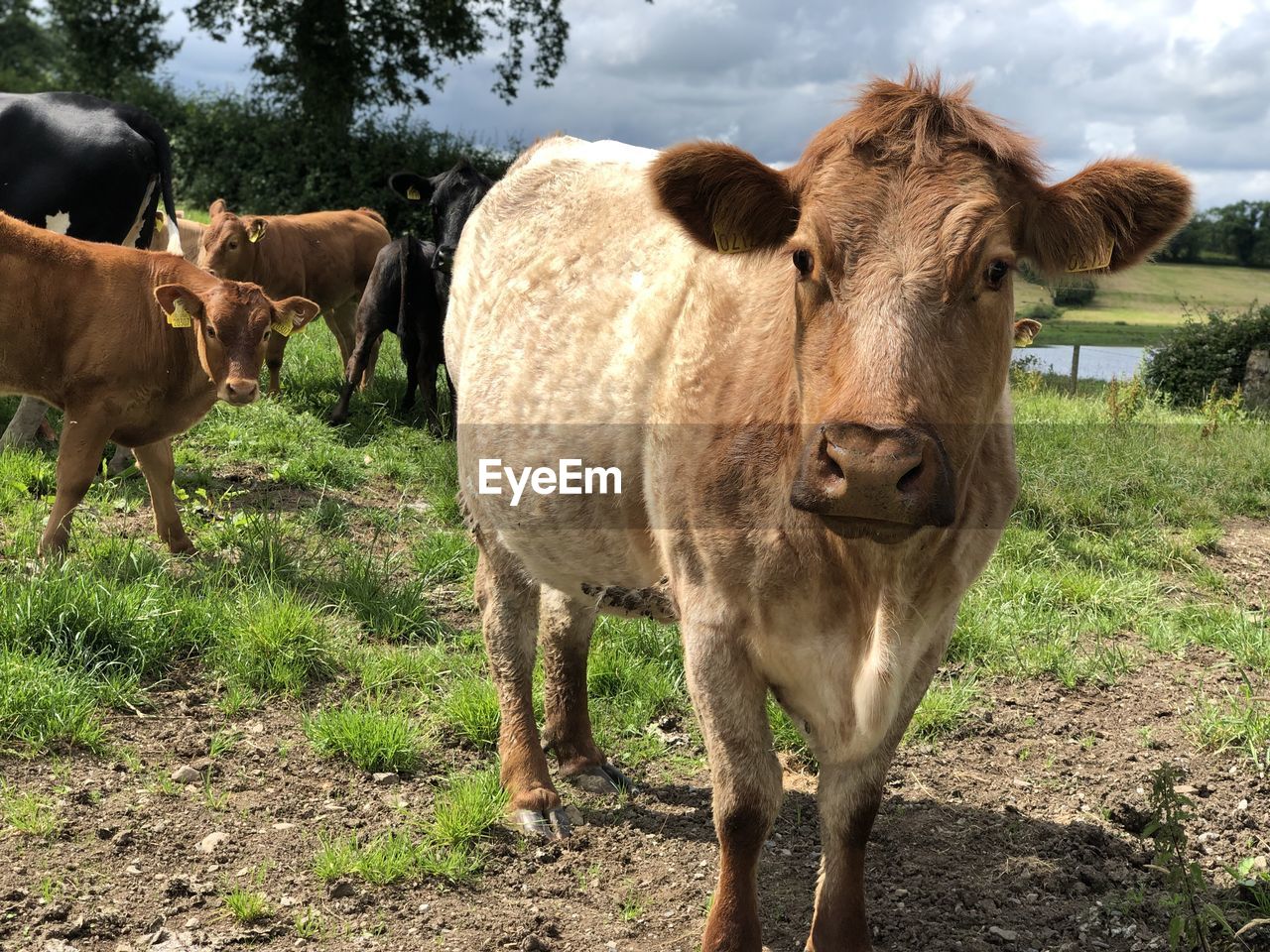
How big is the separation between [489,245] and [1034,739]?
3.22 metres

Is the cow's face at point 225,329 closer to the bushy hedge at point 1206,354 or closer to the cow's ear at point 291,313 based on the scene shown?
the cow's ear at point 291,313

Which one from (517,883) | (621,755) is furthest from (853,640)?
(621,755)

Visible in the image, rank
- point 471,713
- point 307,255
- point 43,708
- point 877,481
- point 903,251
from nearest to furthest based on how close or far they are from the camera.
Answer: point 877,481 → point 903,251 → point 43,708 → point 471,713 → point 307,255

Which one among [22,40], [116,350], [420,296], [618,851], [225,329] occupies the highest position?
[22,40]

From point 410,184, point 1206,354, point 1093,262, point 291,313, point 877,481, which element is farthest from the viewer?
point 1206,354

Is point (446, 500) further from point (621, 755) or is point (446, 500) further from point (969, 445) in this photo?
point (969, 445)

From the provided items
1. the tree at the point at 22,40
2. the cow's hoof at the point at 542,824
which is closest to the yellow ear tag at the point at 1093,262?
the cow's hoof at the point at 542,824

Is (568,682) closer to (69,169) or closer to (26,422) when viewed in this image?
(26,422)

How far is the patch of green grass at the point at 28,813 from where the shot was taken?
389 cm

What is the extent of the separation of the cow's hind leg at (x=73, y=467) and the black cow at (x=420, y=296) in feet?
10.9

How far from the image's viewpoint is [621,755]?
191 inches

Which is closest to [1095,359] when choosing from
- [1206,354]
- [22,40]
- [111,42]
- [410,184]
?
[1206,354]

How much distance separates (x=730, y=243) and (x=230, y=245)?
29.4 ft

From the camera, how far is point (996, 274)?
2740 millimetres
